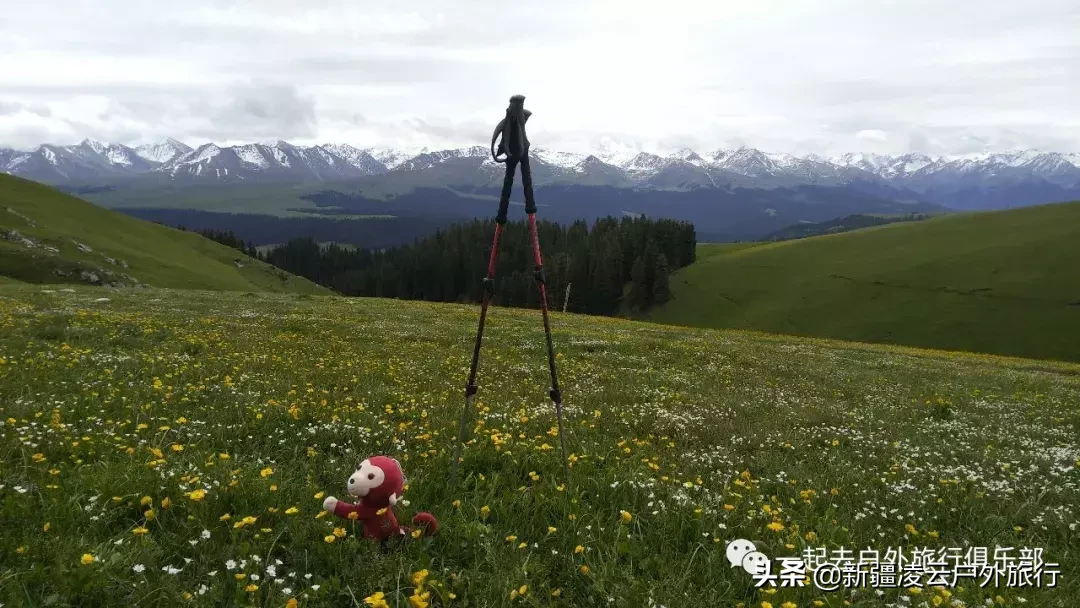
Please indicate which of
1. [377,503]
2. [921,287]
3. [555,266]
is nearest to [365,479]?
[377,503]

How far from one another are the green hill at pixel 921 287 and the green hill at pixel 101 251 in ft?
312

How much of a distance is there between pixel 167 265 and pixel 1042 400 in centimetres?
11281

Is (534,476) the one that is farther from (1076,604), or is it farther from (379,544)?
(1076,604)

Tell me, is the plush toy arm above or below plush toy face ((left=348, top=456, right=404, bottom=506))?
below

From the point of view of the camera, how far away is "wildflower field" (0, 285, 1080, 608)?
495 centimetres

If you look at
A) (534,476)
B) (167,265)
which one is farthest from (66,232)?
(534,476)

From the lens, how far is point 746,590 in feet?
17.2

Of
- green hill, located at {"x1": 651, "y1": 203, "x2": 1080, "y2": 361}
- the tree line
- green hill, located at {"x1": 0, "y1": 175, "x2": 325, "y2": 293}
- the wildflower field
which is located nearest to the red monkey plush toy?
the wildflower field

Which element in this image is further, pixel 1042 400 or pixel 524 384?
pixel 1042 400

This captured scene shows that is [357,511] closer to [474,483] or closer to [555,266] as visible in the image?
[474,483]

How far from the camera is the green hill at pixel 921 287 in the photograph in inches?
3777

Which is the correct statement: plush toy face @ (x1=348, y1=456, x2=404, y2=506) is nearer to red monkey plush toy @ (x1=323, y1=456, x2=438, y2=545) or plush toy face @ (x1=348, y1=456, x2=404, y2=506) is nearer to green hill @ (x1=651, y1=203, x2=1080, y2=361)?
red monkey plush toy @ (x1=323, y1=456, x2=438, y2=545)

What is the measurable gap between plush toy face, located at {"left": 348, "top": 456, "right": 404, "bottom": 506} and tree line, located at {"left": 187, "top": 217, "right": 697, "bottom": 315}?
350ft

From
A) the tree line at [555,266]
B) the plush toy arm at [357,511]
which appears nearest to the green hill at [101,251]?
the tree line at [555,266]
